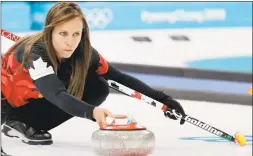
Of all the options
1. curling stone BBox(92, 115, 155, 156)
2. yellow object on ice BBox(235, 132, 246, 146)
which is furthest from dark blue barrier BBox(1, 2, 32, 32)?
yellow object on ice BBox(235, 132, 246, 146)

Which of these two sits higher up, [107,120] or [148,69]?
[148,69]

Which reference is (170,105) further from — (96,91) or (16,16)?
(16,16)

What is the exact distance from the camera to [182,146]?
1.31 meters

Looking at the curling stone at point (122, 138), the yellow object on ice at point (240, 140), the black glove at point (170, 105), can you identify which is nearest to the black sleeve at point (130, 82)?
the black glove at point (170, 105)

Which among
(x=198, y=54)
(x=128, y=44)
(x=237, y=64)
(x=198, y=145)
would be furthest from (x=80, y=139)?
(x=237, y=64)

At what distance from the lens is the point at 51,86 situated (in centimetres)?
109

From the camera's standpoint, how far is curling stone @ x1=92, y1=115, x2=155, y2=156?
1.11 metres

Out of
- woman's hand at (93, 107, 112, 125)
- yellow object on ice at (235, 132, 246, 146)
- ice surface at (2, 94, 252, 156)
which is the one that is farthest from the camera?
yellow object on ice at (235, 132, 246, 146)

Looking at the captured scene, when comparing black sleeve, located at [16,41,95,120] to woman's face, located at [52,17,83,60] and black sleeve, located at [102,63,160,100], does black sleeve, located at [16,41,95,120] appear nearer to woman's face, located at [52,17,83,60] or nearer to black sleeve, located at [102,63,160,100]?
woman's face, located at [52,17,83,60]

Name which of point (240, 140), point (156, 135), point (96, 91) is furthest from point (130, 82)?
point (240, 140)

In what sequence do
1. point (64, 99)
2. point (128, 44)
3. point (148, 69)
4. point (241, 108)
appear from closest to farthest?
point (64, 99)
point (148, 69)
point (128, 44)
point (241, 108)

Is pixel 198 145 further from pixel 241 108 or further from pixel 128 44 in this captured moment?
pixel 241 108

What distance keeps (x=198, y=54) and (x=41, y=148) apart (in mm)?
1022

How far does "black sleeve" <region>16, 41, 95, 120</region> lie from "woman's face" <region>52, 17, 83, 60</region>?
0.16ft
